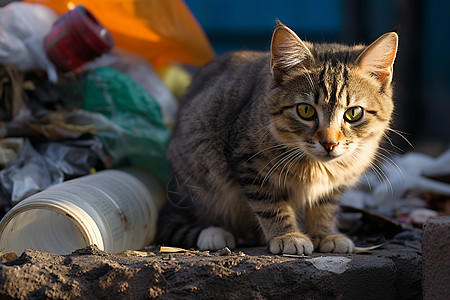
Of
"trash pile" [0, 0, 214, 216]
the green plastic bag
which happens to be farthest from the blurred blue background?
the green plastic bag

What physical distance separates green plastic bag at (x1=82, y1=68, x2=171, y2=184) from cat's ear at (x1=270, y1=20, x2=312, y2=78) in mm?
1145

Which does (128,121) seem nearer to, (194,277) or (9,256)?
(9,256)

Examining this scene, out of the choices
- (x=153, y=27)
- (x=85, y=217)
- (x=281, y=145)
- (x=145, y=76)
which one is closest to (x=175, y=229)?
(x=85, y=217)

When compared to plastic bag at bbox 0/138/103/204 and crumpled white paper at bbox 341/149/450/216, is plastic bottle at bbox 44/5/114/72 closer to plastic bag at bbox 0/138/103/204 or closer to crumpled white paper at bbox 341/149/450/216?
plastic bag at bbox 0/138/103/204

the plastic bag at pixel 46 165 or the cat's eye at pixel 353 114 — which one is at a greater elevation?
the cat's eye at pixel 353 114

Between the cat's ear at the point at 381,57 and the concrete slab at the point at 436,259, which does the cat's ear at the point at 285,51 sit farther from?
the concrete slab at the point at 436,259

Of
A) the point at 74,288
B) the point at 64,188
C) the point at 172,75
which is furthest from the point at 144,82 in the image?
the point at 74,288

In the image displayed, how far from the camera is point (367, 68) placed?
86.7 inches

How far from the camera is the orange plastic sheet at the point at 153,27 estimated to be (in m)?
3.53

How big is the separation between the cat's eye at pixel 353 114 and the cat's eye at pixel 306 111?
0.14 meters

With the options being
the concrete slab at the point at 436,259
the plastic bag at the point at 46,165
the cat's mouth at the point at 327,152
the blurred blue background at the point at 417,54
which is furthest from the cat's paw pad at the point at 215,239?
the blurred blue background at the point at 417,54

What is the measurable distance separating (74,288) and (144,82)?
226 centimetres

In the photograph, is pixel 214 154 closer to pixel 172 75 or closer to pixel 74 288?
pixel 74 288

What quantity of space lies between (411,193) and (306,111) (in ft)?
6.52
